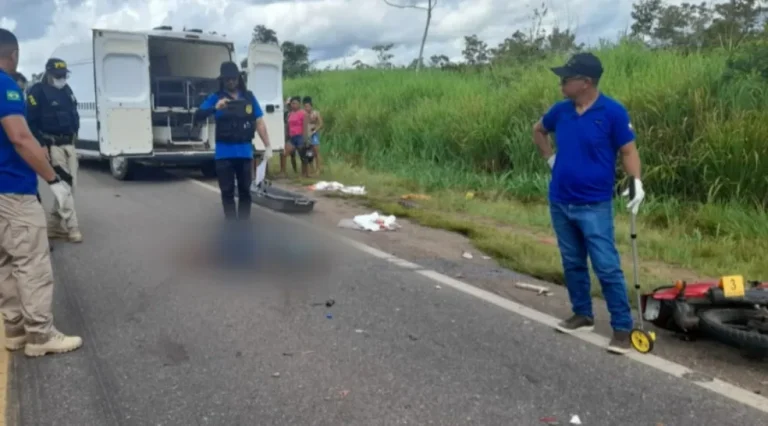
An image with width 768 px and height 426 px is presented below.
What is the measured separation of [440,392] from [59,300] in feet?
10.9

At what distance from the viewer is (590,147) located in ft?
15.9

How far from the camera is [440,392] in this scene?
4.09 meters

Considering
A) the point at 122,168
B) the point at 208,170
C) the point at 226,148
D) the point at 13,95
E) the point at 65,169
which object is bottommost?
the point at 208,170

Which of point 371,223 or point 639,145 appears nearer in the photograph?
point 371,223

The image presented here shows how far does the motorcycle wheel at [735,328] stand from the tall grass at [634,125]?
12.2ft

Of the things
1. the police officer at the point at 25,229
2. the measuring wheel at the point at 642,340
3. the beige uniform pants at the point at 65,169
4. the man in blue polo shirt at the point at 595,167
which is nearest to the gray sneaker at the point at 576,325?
the man in blue polo shirt at the point at 595,167

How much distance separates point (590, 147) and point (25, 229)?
11.6 feet

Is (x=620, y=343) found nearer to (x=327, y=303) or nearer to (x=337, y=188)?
(x=327, y=303)

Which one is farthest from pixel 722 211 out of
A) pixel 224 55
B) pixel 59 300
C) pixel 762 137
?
pixel 224 55

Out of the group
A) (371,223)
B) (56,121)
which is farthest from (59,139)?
(371,223)

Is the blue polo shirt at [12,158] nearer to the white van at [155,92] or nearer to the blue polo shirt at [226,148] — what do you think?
the blue polo shirt at [226,148]

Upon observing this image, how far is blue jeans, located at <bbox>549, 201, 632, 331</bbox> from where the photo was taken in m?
4.84

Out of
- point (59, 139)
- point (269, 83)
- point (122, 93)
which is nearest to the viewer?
point (59, 139)

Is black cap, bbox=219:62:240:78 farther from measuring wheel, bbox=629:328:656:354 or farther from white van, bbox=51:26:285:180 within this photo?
measuring wheel, bbox=629:328:656:354
